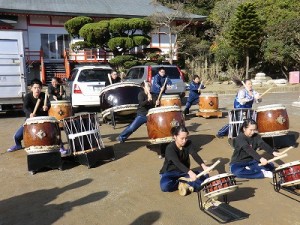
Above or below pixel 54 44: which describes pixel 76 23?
above

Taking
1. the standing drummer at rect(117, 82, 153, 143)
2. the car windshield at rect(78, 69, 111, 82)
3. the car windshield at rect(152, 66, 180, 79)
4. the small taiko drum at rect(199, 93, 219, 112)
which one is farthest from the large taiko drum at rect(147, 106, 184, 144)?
the car windshield at rect(152, 66, 180, 79)

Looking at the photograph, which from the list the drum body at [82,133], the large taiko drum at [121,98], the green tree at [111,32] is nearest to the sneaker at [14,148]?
the drum body at [82,133]

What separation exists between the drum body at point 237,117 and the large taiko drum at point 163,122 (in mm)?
1286

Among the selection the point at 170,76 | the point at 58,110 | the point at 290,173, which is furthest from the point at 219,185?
the point at 170,76

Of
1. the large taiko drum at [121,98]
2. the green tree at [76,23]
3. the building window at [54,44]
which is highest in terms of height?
the green tree at [76,23]

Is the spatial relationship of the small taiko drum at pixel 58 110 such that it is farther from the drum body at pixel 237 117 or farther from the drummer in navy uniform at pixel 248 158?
the drummer in navy uniform at pixel 248 158

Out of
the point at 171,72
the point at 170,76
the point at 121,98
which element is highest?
the point at 171,72

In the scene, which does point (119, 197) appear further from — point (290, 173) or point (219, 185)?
point (290, 173)

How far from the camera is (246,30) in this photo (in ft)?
71.8

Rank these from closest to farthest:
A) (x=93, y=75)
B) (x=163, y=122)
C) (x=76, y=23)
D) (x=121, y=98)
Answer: (x=163, y=122)
(x=121, y=98)
(x=93, y=75)
(x=76, y=23)

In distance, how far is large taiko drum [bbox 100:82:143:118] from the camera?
941cm

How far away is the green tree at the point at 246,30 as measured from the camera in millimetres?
21498

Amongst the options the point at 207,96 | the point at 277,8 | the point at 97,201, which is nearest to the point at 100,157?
the point at 97,201

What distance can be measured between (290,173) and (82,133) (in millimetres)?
3534
